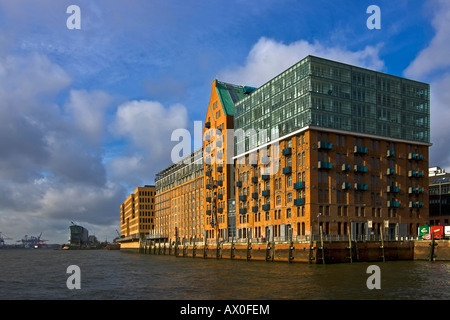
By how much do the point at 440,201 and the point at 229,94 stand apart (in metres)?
66.2

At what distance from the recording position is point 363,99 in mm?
106188

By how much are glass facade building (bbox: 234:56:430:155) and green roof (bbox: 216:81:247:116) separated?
2073 cm

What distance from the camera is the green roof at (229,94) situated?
465 feet

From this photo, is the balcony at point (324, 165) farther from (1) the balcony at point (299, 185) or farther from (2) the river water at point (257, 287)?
(2) the river water at point (257, 287)

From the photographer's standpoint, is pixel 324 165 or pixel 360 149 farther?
pixel 360 149

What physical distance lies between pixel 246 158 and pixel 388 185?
35343 mm

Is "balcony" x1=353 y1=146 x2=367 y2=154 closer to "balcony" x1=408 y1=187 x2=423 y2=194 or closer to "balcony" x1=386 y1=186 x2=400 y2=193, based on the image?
"balcony" x1=386 y1=186 x2=400 y2=193

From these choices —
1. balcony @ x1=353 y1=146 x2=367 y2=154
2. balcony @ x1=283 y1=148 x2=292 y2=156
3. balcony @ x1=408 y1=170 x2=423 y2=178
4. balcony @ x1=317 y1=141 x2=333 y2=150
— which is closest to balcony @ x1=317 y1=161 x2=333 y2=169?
balcony @ x1=317 y1=141 x2=333 y2=150

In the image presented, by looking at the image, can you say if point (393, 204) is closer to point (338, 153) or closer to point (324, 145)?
point (338, 153)

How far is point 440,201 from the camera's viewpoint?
130 m

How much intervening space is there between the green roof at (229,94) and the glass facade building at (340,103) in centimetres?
2073

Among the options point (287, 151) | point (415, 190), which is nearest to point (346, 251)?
point (287, 151)
